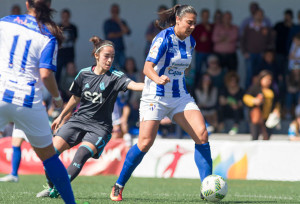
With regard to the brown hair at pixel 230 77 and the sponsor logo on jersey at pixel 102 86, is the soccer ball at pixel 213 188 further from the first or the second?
the brown hair at pixel 230 77

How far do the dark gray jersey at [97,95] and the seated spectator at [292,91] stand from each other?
816 centimetres

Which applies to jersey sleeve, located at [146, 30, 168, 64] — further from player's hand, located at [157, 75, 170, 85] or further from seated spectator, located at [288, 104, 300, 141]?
seated spectator, located at [288, 104, 300, 141]

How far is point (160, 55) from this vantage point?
6844mm

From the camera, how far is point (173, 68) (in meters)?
6.99

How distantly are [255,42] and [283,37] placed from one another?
2.59 feet

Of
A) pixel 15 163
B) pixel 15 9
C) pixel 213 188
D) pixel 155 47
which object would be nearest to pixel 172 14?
pixel 155 47

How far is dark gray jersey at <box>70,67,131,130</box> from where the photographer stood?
24.5ft

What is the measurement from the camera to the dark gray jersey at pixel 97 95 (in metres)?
7.46

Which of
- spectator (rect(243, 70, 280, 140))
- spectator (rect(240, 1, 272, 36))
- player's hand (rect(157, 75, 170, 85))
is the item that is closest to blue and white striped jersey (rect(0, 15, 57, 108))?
player's hand (rect(157, 75, 170, 85))

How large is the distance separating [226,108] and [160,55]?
8147 mm

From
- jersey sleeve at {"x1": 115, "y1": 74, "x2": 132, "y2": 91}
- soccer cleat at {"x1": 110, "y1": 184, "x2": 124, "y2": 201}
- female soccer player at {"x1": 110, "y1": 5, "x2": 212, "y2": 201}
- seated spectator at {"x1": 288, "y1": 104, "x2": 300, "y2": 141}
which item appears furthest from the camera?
seated spectator at {"x1": 288, "y1": 104, "x2": 300, "y2": 141}

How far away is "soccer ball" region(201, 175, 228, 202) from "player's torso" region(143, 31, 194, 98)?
101 cm

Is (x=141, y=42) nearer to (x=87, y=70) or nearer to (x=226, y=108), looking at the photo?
(x=226, y=108)

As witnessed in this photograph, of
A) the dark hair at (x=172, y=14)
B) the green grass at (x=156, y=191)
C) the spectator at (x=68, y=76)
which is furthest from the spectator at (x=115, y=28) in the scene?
the dark hair at (x=172, y=14)
